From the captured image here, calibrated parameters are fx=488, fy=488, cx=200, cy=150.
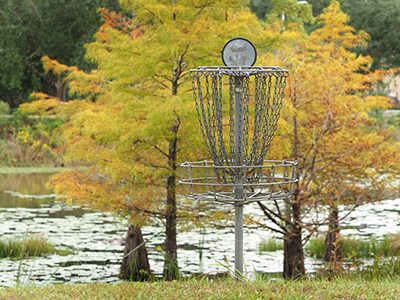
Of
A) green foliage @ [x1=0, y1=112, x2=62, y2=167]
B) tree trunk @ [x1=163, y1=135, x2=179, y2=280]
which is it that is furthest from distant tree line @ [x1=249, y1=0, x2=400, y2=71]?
tree trunk @ [x1=163, y1=135, x2=179, y2=280]

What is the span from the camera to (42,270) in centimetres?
875

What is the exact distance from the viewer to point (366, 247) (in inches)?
399

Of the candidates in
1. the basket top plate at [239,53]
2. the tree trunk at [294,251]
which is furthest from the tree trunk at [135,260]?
the basket top plate at [239,53]

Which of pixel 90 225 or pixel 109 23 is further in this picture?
pixel 109 23

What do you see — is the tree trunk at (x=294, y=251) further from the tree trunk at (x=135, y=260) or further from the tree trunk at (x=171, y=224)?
the tree trunk at (x=135, y=260)

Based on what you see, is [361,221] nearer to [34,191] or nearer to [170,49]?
[170,49]

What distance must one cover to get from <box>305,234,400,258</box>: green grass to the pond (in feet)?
1.49

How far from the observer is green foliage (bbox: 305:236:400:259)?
980 centimetres

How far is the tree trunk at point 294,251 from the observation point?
755 cm

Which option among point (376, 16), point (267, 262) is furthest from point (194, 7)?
point (376, 16)

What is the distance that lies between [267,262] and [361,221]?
14.5ft

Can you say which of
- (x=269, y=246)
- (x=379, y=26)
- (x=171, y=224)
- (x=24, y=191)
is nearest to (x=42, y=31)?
(x=24, y=191)

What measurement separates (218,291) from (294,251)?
3.79 metres

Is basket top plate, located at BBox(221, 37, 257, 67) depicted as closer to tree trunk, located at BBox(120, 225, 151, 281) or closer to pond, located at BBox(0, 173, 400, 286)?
pond, located at BBox(0, 173, 400, 286)
